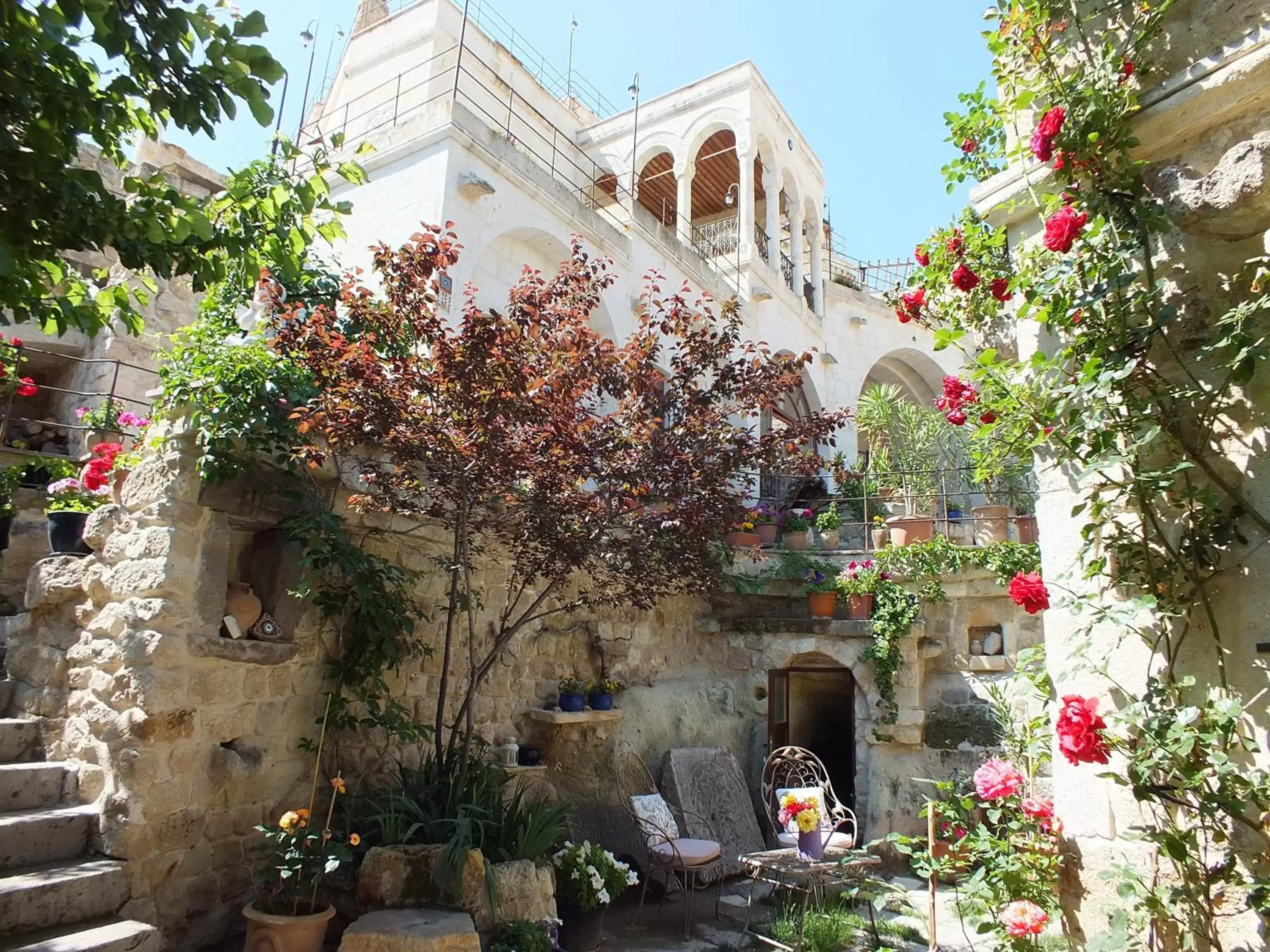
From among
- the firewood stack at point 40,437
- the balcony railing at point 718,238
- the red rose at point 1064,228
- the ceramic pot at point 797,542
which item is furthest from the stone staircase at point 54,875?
the balcony railing at point 718,238

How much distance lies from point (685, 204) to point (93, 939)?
1120 centimetres

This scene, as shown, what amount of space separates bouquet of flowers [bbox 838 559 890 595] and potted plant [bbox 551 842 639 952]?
13.0 ft

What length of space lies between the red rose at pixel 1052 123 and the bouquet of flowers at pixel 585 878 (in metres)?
4.40

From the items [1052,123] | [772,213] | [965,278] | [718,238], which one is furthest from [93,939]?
[772,213]

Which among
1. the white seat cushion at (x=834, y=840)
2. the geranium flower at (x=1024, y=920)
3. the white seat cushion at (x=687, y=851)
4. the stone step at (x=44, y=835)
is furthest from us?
the white seat cushion at (x=834, y=840)

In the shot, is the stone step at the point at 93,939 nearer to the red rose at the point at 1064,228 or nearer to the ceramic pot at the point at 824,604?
the red rose at the point at 1064,228

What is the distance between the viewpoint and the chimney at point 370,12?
41.2 feet

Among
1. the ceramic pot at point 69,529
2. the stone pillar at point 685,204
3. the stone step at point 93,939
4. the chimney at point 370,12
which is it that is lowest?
the stone step at point 93,939

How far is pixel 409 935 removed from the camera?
133 inches

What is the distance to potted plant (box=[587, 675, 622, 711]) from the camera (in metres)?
6.32

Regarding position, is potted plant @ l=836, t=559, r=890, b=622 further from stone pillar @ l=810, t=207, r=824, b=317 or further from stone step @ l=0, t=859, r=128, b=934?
stone pillar @ l=810, t=207, r=824, b=317

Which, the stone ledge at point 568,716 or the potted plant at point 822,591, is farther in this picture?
the potted plant at point 822,591

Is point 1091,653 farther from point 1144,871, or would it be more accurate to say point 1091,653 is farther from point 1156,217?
point 1156,217

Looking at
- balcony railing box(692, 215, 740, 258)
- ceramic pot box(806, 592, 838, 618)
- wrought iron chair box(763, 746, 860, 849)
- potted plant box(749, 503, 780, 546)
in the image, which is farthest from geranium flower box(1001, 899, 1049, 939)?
balcony railing box(692, 215, 740, 258)
